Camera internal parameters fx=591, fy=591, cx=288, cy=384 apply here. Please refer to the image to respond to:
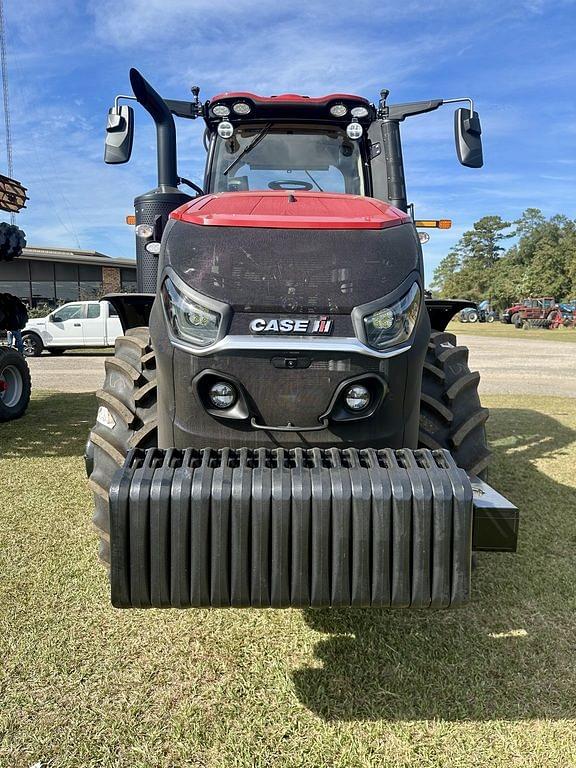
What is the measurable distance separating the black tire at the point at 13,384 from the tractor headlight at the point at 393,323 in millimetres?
6394

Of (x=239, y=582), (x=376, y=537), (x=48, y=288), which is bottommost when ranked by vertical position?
(x=239, y=582)

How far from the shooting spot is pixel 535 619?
283 centimetres

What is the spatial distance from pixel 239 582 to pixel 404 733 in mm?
896

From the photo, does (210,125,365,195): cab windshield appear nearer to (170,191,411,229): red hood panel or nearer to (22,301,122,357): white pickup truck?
(170,191,411,229): red hood panel

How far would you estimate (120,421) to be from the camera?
2.61 m

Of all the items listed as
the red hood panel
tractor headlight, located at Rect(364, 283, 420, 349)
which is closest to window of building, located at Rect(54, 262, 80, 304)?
the red hood panel

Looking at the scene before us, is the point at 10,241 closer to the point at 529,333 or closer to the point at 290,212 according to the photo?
the point at 290,212

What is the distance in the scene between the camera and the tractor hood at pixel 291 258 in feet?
6.76

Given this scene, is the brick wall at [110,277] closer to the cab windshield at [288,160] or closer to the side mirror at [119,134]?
the cab windshield at [288,160]

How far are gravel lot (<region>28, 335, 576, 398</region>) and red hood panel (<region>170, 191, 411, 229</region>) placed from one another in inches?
310

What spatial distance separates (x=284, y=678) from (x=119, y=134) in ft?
9.30

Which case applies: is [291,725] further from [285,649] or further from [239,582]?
[239,582]

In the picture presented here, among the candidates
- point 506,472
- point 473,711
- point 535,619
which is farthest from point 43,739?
point 506,472

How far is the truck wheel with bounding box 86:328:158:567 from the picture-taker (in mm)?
2428
